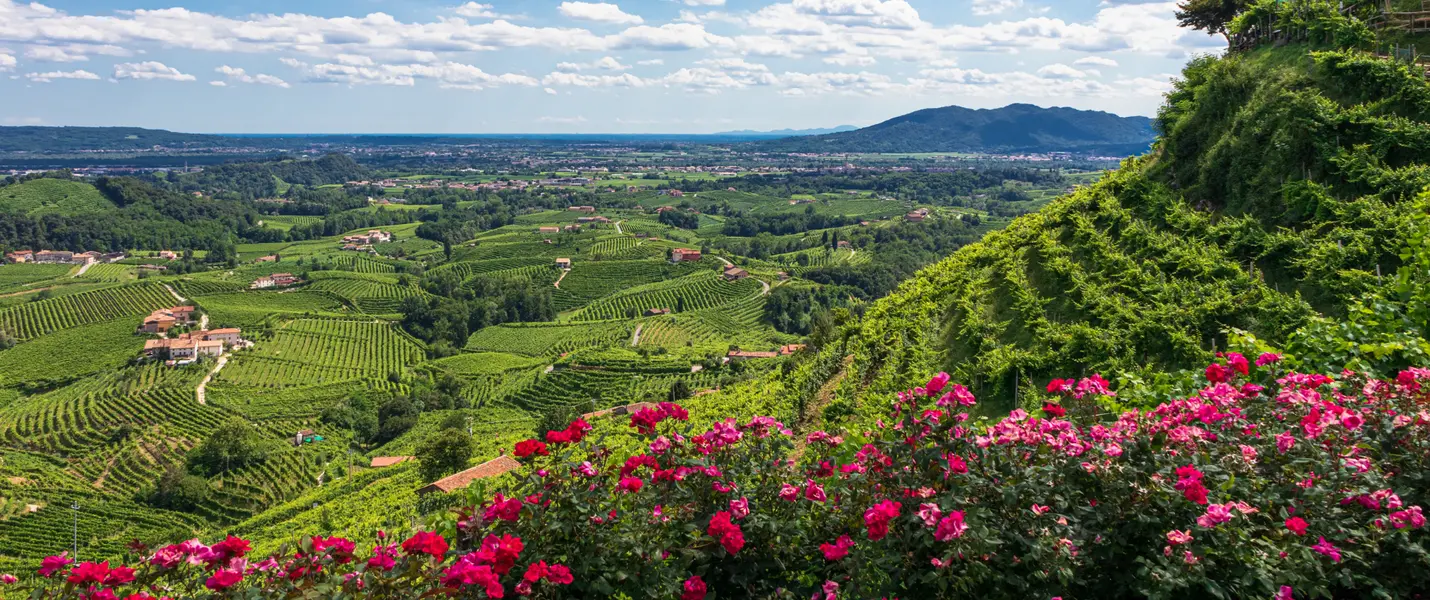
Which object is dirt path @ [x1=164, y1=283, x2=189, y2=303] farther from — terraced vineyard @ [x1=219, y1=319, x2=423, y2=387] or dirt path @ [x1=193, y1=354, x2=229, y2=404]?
dirt path @ [x1=193, y1=354, x2=229, y2=404]

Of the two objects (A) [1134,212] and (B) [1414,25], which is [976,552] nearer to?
(A) [1134,212]

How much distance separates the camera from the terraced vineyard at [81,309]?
79.2 m

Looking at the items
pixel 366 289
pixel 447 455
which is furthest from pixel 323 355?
pixel 447 455

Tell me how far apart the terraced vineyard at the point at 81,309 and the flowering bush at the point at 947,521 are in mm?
94980

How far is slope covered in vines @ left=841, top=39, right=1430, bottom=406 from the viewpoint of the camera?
11227mm

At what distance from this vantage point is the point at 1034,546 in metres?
3.81

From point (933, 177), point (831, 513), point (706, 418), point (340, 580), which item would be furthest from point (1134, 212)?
point (933, 177)

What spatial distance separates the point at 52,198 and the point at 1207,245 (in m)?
181

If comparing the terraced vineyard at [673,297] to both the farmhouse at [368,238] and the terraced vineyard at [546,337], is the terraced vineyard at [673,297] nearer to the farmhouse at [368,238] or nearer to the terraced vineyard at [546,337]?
the terraced vineyard at [546,337]

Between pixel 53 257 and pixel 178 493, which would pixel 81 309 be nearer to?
pixel 53 257

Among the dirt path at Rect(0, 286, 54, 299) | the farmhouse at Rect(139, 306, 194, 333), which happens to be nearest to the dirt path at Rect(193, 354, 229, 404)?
the farmhouse at Rect(139, 306, 194, 333)

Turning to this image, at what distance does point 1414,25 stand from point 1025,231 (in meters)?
7.67

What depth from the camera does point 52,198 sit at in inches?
5684

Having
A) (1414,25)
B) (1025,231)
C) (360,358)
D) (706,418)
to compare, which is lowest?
(360,358)
